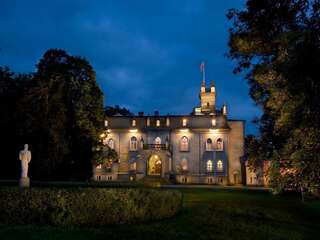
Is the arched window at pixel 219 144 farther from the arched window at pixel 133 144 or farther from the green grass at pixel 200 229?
the green grass at pixel 200 229

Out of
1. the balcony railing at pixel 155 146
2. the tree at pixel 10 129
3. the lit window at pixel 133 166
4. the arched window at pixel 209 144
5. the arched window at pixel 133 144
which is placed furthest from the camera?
the arched window at pixel 133 144

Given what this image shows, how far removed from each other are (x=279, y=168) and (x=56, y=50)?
25.4m

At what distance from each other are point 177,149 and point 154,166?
428cm

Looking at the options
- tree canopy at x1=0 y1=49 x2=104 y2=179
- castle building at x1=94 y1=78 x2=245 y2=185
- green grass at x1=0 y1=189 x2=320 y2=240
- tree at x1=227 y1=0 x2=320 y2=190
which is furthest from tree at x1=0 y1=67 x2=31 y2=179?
tree at x1=227 y1=0 x2=320 y2=190

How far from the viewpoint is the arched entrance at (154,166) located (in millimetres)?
53375

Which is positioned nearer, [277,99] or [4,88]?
[277,99]

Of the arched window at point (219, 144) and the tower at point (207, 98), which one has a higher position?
the tower at point (207, 98)

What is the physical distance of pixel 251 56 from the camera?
558 inches

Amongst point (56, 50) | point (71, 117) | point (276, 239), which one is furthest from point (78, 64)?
point (276, 239)

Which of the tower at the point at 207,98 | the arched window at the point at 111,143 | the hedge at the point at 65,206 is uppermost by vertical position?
the tower at the point at 207,98

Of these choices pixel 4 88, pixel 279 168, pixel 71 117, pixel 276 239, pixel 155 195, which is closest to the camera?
pixel 276 239

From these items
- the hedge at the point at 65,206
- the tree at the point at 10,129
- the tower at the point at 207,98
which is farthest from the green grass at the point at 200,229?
the tower at the point at 207,98

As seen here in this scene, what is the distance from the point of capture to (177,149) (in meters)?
54.3

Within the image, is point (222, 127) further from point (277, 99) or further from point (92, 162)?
point (277, 99)
